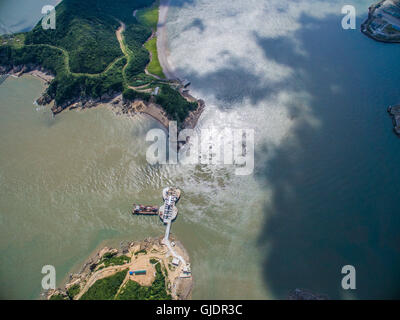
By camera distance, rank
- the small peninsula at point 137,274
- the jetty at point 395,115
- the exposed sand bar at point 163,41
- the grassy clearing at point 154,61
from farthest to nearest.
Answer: the exposed sand bar at point 163,41, the grassy clearing at point 154,61, the jetty at point 395,115, the small peninsula at point 137,274

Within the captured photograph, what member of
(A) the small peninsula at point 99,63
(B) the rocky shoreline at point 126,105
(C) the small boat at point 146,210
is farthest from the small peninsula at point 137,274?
(A) the small peninsula at point 99,63

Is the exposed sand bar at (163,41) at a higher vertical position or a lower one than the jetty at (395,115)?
higher

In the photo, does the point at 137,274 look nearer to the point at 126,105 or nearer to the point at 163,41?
the point at 126,105

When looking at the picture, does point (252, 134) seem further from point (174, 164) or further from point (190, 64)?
point (190, 64)

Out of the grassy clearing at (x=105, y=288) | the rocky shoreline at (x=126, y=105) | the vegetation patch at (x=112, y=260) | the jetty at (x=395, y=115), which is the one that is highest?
the rocky shoreline at (x=126, y=105)

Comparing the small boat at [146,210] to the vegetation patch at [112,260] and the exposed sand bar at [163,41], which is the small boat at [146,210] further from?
the exposed sand bar at [163,41]

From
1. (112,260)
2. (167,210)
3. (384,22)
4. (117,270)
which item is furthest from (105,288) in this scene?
(384,22)

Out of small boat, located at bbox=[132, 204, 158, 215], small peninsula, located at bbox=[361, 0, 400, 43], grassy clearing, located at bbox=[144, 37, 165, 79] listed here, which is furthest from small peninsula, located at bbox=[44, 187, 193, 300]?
small peninsula, located at bbox=[361, 0, 400, 43]
